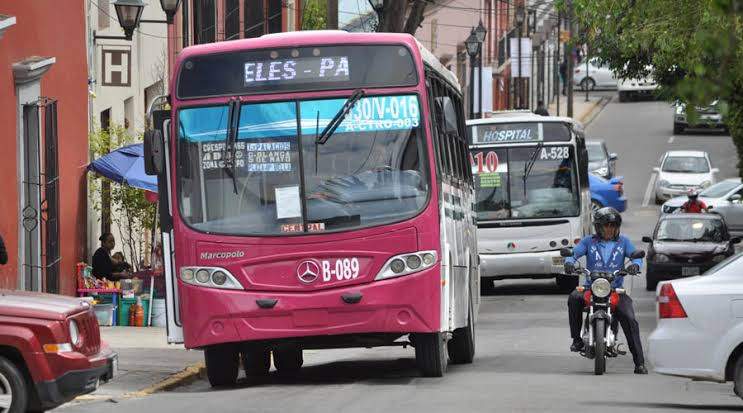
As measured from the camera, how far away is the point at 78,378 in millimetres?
10875

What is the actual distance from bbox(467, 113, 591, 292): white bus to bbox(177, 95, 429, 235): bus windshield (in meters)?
13.9

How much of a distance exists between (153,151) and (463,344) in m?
4.49

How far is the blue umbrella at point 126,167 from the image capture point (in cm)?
2117

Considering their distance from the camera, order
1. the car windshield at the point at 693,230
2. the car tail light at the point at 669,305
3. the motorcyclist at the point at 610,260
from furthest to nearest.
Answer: the car windshield at the point at 693,230, the motorcyclist at the point at 610,260, the car tail light at the point at 669,305

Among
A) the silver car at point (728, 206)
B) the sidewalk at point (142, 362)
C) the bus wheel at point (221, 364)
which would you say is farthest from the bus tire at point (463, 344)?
the silver car at point (728, 206)

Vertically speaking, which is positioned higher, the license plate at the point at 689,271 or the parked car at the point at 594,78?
the parked car at the point at 594,78

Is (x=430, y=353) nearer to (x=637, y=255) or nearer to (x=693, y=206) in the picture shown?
(x=637, y=255)

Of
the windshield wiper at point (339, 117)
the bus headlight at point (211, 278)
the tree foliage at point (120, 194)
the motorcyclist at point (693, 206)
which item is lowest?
the motorcyclist at point (693, 206)

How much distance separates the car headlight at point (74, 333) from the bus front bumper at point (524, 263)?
17.0m

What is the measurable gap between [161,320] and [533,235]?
8357 millimetres

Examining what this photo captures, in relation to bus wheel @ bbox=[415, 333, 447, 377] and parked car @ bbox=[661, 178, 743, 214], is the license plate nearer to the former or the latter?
parked car @ bbox=[661, 178, 743, 214]

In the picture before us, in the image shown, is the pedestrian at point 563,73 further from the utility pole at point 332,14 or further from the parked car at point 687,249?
the utility pole at point 332,14

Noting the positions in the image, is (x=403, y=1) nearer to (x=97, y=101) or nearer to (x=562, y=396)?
(x=97, y=101)

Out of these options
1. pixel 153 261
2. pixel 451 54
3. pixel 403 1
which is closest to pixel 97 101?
pixel 153 261
